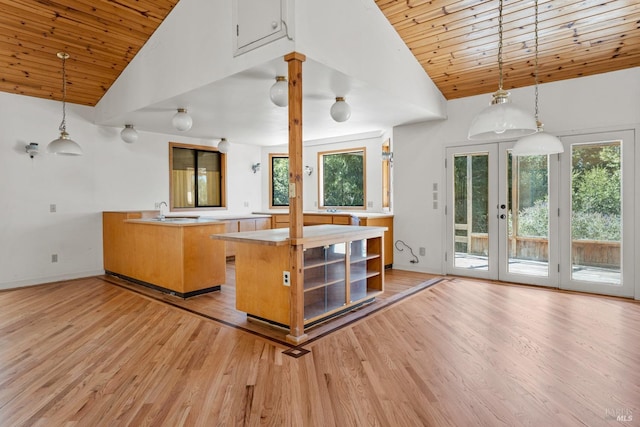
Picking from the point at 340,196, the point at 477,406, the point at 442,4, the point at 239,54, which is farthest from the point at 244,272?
the point at 340,196

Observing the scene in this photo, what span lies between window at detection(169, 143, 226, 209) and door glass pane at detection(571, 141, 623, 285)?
5.86 m

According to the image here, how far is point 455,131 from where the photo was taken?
5.38 metres

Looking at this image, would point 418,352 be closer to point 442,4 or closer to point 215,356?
point 215,356

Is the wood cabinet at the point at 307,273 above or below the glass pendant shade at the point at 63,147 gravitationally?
below

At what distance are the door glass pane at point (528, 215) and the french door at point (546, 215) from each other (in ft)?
0.04

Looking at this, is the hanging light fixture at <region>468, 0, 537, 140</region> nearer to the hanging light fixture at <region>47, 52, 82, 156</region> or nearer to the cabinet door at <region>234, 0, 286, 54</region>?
the cabinet door at <region>234, 0, 286, 54</region>

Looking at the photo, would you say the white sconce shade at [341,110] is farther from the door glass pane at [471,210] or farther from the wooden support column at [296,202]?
the door glass pane at [471,210]

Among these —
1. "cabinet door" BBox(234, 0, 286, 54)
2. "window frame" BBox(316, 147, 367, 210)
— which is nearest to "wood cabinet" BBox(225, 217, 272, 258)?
"window frame" BBox(316, 147, 367, 210)

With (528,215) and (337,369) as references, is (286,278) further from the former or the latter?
(528,215)

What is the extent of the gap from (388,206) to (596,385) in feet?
14.6

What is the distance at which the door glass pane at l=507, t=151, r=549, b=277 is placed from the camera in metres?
4.77

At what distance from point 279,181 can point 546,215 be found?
5.14 metres

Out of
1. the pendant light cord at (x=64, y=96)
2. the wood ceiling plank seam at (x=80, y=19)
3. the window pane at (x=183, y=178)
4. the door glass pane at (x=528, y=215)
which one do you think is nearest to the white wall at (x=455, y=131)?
the door glass pane at (x=528, y=215)

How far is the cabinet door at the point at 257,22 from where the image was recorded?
2941 mm
